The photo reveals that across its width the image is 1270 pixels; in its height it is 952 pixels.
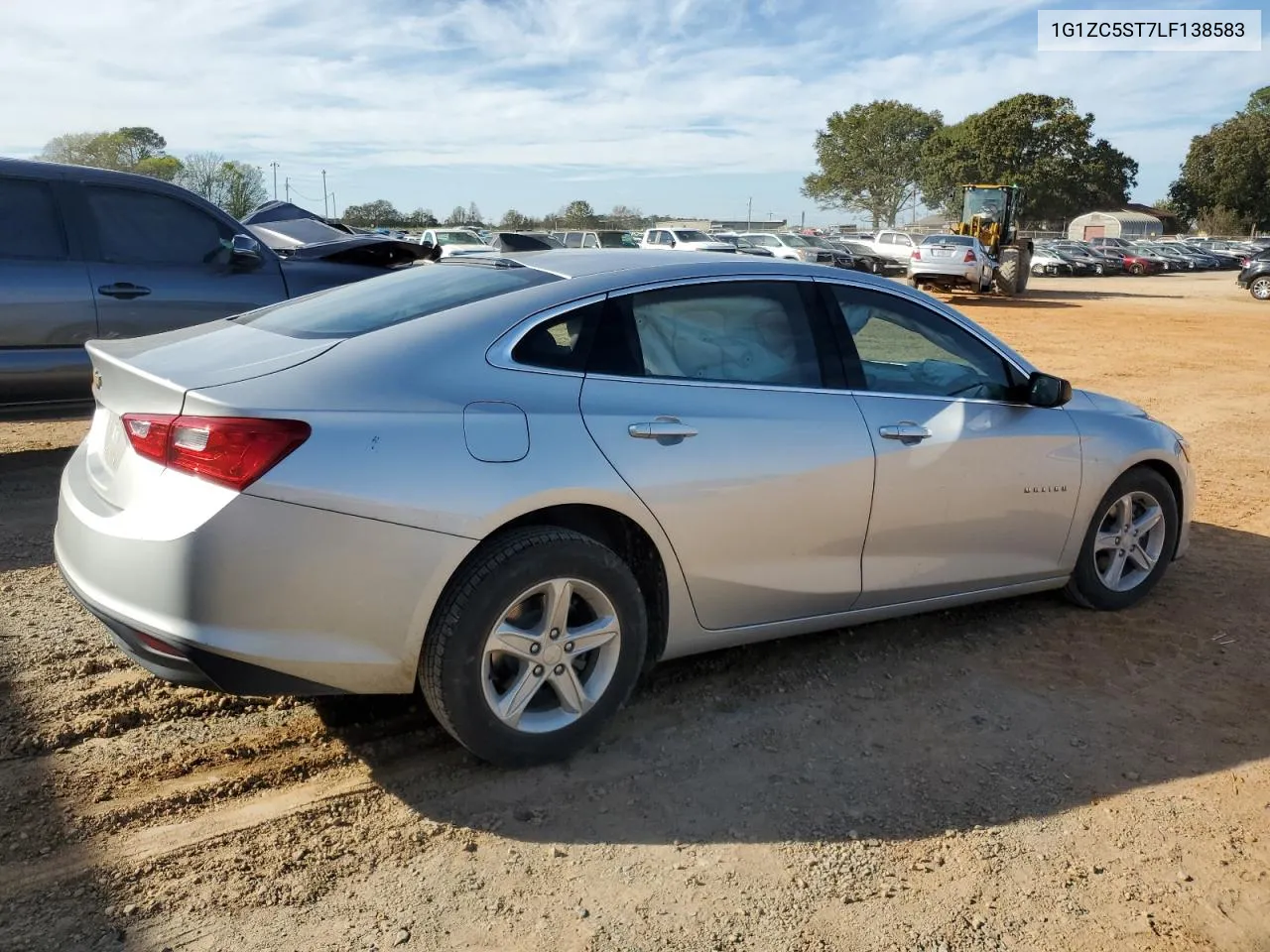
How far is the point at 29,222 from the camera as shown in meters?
6.30

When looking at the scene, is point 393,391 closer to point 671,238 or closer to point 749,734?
point 749,734

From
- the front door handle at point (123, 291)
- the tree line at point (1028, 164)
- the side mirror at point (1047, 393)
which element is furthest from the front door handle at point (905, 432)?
the tree line at point (1028, 164)

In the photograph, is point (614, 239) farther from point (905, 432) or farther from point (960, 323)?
point (905, 432)

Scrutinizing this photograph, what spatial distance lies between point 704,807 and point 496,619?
0.83 meters

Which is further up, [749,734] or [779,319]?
[779,319]

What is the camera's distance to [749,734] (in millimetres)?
3564

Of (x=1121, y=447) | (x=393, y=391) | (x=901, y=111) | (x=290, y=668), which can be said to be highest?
(x=901, y=111)

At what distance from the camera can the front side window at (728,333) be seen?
355 centimetres

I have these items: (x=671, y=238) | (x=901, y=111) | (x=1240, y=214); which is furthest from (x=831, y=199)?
(x=671, y=238)

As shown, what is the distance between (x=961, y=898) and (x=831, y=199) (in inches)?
3847

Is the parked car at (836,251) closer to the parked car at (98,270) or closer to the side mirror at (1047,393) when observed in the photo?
the parked car at (98,270)

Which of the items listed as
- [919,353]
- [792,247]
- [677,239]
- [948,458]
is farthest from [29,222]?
[792,247]

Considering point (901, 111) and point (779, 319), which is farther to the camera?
point (901, 111)

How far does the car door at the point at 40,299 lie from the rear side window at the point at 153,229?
24cm
